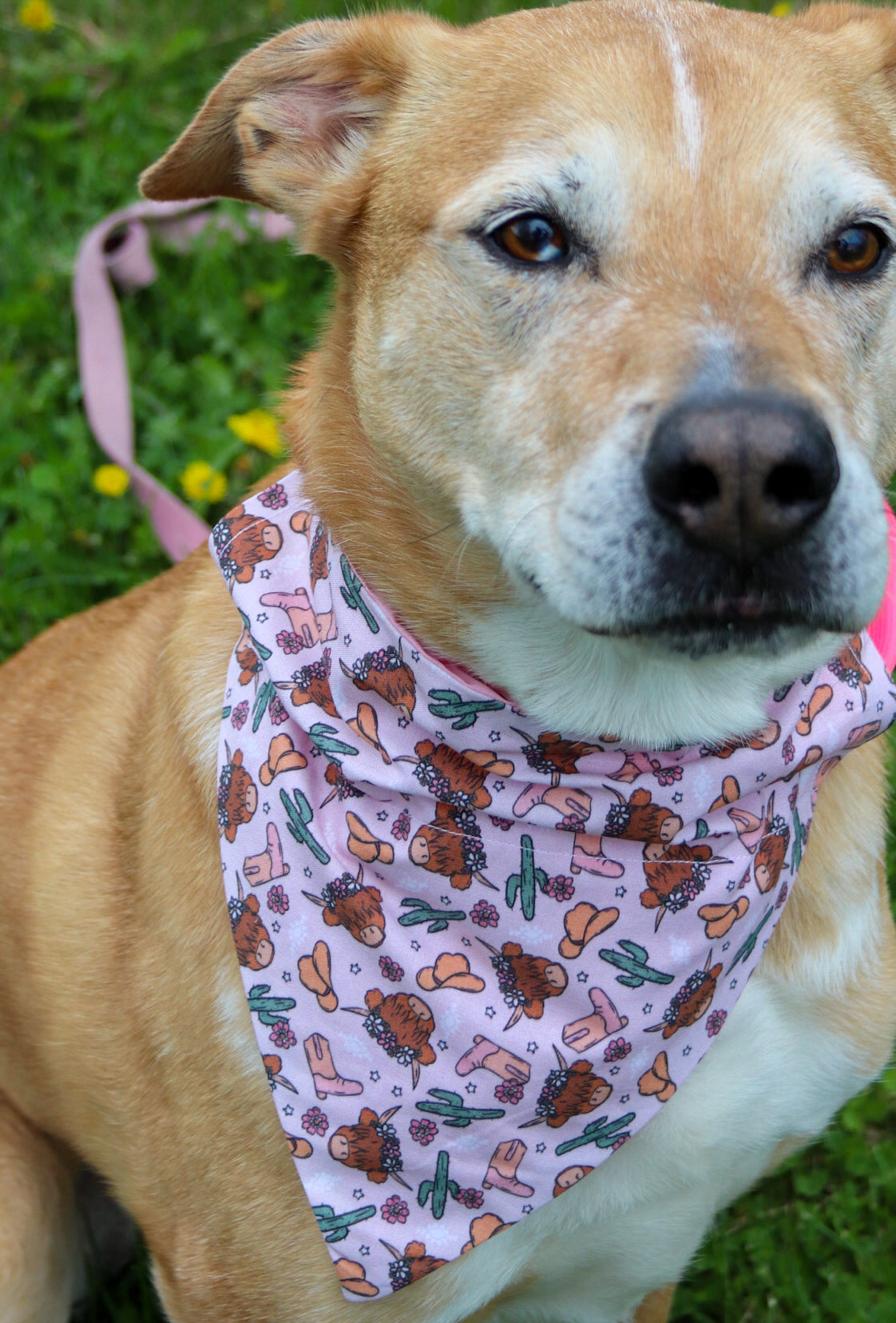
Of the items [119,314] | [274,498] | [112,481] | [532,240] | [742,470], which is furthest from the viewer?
[119,314]

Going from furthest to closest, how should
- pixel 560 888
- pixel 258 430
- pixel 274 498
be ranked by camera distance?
pixel 258 430 → pixel 274 498 → pixel 560 888

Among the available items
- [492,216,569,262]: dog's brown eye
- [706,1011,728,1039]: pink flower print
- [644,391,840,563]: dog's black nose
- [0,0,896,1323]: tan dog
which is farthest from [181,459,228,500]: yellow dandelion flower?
[644,391,840,563]: dog's black nose

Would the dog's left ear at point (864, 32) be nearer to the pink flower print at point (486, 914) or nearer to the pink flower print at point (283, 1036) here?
the pink flower print at point (486, 914)

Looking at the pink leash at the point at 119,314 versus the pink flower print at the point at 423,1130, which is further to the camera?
the pink leash at the point at 119,314

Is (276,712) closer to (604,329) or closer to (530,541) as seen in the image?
(530,541)

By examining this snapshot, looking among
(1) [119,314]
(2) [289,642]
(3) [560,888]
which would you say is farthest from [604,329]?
(1) [119,314]

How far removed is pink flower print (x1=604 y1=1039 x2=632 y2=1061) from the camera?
7.39 feet

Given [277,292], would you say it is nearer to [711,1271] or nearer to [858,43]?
[858,43]

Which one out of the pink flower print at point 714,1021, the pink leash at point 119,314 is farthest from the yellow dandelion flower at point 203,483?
the pink flower print at point 714,1021

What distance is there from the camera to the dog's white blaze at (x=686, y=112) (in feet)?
6.36

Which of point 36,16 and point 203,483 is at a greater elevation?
point 36,16

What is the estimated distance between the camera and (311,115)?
96.4 inches

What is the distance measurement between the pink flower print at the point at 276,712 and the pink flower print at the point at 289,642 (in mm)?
85

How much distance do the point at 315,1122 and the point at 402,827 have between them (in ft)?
1.67
